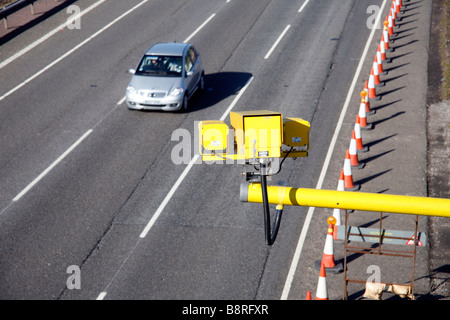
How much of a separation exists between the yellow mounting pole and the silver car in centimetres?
1412

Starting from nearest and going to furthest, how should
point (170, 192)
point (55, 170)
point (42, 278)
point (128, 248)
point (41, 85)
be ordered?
point (42, 278)
point (128, 248)
point (170, 192)
point (55, 170)
point (41, 85)

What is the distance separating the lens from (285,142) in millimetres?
4477

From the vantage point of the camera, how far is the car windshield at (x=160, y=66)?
1844 cm

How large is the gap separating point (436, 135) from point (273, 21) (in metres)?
11.3

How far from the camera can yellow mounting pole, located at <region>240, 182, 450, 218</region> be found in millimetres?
3533

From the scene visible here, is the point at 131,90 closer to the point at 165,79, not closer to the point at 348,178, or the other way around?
the point at 165,79

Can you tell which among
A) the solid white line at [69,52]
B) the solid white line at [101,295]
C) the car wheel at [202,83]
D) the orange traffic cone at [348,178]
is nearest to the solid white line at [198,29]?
the solid white line at [69,52]

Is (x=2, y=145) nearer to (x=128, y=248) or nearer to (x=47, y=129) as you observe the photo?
(x=47, y=129)

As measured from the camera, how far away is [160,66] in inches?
734

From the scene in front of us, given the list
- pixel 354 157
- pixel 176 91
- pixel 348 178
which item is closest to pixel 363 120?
pixel 354 157

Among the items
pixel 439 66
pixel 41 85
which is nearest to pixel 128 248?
pixel 41 85

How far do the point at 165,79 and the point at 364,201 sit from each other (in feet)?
49.3

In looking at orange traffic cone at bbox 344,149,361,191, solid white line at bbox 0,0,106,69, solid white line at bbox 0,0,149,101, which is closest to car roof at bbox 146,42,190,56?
solid white line at bbox 0,0,149,101

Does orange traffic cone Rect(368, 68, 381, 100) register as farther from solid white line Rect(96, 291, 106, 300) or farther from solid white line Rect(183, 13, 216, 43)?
solid white line Rect(96, 291, 106, 300)
